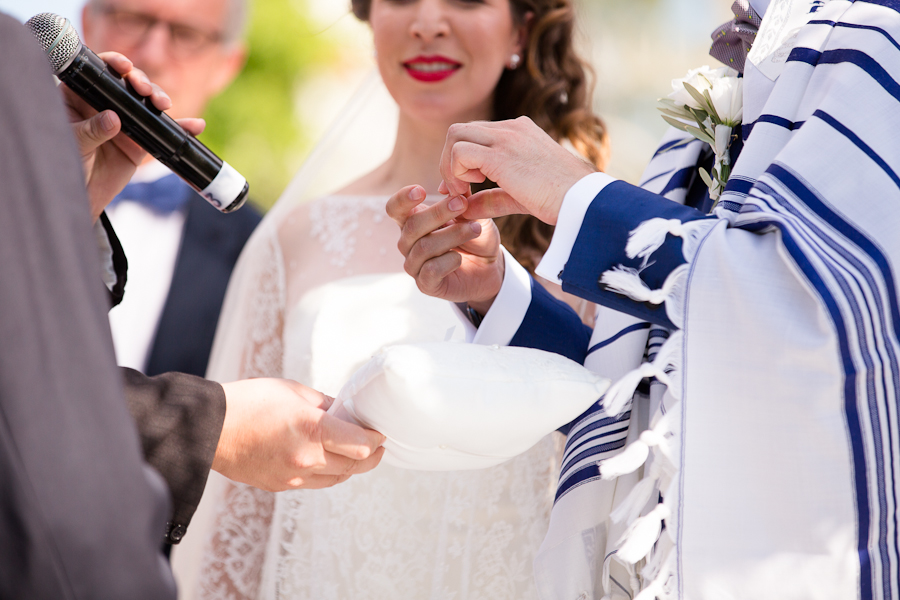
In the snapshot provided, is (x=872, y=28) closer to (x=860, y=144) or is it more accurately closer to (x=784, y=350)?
(x=860, y=144)

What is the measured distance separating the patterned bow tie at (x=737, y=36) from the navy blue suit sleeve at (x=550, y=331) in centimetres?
55

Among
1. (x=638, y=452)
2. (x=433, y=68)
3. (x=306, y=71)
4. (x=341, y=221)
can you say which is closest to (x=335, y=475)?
(x=638, y=452)

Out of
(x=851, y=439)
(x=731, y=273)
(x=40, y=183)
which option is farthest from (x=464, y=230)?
(x=40, y=183)

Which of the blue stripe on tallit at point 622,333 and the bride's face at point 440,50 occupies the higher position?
the bride's face at point 440,50

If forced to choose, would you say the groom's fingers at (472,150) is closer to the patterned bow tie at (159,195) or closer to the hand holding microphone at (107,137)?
the hand holding microphone at (107,137)

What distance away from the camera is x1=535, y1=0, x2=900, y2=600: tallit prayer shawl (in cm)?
92

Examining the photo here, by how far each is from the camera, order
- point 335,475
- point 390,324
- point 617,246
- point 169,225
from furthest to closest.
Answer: point 169,225 → point 390,324 → point 335,475 → point 617,246

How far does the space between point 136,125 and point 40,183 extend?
33.0 inches

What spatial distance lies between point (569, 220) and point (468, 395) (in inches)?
11.4

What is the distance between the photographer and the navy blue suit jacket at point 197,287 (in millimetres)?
2502

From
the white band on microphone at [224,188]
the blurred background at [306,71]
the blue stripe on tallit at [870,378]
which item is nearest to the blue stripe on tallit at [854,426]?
the blue stripe on tallit at [870,378]

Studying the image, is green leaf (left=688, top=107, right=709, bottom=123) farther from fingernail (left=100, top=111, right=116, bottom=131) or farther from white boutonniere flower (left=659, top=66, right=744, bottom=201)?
fingernail (left=100, top=111, right=116, bottom=131)

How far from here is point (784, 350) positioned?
93cm

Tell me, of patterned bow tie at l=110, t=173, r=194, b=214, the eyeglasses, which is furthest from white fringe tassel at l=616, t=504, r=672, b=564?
the eyeglasses
